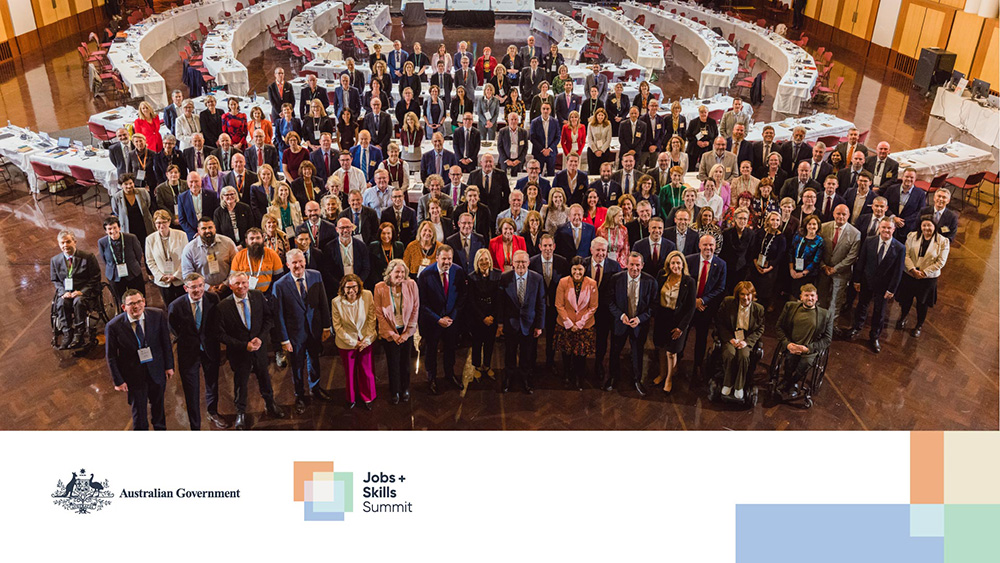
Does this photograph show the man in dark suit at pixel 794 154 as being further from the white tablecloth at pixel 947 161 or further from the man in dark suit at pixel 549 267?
the man in dark suit at pixel 549 267

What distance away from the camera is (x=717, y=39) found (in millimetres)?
16328

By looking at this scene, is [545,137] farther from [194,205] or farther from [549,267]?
[194,205]

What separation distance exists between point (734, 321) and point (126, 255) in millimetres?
4831

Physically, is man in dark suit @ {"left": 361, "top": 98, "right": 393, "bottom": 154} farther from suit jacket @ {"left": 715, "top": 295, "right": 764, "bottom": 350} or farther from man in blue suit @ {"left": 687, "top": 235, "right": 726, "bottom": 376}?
suit jacket @ {"left": 715, "top": 295, "right": 764, "bottom": 350}

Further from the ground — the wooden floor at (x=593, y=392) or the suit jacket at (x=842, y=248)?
the suit jacket at (x=842, y=248)

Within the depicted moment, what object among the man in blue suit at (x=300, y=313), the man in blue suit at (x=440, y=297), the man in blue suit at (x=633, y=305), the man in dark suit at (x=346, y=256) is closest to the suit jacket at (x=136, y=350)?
the man in blue suit at (x=300, y=313)

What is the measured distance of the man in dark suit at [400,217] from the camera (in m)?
5.92

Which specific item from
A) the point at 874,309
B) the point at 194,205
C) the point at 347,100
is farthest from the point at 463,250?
the point at 347,100

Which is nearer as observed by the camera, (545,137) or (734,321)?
(734,321)

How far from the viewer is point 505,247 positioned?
213 inches

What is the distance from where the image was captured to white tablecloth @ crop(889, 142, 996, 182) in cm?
910

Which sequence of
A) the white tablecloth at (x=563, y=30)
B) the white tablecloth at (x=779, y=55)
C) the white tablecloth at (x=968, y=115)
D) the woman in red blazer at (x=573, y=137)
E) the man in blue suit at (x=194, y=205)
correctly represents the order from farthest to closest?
the white tablecloth at (x=563, y=30), the white tablecloth at (x=779, y=55), the white tablecloth at (x=968, y=115), the woman in red blazer at (x=573, y=137), the man in blue suit at (x=194, y=205)

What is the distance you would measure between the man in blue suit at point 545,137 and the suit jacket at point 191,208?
12.0 ft

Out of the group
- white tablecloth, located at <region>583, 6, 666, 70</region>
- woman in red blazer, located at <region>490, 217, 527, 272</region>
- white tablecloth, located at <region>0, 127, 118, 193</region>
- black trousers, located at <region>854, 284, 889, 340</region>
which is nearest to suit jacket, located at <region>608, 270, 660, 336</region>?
woman in red blazer, located at <region>490, 217, 527, 272</region>
